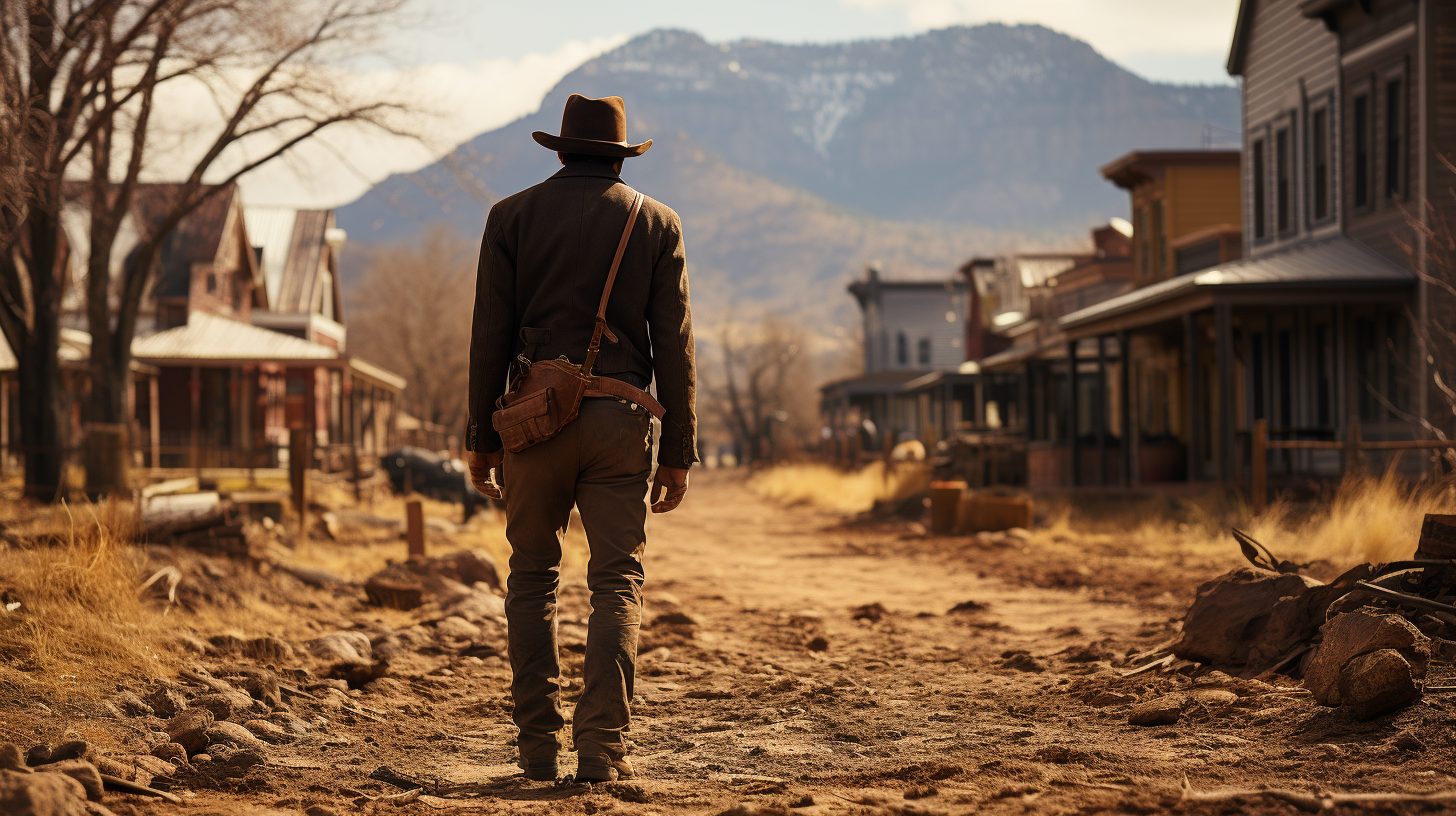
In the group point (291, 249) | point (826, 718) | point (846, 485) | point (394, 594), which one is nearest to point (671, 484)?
point (826, 718)

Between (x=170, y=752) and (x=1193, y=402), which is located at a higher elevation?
(x=1193, y=402)

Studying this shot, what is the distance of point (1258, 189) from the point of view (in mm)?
20625

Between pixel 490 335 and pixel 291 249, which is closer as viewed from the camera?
pixel 490 335

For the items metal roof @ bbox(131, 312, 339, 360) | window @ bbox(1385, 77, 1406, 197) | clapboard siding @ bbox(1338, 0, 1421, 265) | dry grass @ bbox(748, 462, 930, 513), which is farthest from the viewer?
metal roof @ bbox(131, 312, 339, 360)

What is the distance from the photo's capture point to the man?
14.3 ft

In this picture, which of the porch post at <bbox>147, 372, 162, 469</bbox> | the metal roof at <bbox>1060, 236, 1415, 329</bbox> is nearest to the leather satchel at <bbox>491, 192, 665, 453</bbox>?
the metal roof at <bbox>1060, 236, 1415, 329</bbox>

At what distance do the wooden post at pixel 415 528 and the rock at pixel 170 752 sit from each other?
7.63 metres

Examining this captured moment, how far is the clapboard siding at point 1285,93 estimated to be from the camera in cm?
1820

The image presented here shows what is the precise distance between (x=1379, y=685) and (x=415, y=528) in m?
9.40

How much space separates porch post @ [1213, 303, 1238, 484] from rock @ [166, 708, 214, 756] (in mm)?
13692

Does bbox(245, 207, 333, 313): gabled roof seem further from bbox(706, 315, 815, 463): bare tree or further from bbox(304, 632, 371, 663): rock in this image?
bbox(304, 632, 371, 663): rock

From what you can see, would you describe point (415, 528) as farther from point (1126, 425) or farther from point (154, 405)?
point (154, 405)

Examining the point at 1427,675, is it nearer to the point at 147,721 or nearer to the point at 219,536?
the point at 147,721

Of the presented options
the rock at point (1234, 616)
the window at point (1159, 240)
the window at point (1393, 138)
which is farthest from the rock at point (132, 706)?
the window at point (1159, 240)
